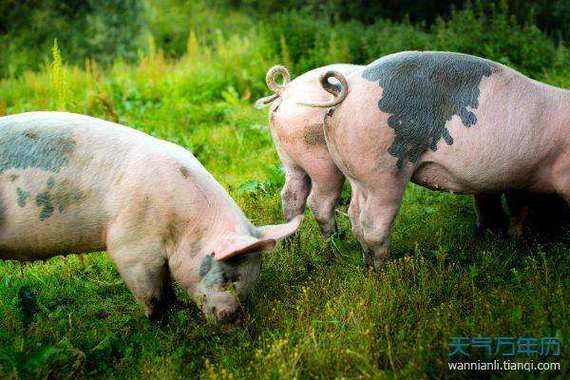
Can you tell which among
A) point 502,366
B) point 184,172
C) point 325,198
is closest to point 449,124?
point 325,198

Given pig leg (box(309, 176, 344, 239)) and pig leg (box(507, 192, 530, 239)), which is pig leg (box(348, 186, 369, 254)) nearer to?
pig leg (box(309, 176, 344, 239))

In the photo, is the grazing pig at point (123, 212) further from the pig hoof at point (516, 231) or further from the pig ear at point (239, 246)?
the pig hoof at point (516, 231)

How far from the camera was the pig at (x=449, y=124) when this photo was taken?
11.9 feet

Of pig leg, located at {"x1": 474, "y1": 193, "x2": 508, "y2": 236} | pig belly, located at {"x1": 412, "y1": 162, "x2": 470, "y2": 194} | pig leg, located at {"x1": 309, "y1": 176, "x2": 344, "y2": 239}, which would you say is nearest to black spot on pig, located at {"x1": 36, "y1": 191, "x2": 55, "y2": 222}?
pig leg, located at {"x1": 309, "y1": 176, "x2": 344, "y2": 239}

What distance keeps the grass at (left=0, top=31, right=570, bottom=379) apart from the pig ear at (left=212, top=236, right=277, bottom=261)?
0.46m

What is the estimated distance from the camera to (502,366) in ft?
9.40

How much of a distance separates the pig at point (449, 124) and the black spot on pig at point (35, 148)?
146 cm

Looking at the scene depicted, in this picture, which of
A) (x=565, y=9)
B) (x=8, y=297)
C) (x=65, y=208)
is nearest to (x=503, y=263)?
(x=65, y=208)

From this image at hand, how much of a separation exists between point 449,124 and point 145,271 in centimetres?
195

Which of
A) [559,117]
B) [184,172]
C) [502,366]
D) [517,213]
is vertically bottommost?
[517,213]

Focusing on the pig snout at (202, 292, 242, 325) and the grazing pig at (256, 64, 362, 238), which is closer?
the pig snout at (202, 292, 242, 325)

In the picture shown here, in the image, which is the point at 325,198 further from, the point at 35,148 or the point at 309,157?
the point at 35,148

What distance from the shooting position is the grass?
3059mm

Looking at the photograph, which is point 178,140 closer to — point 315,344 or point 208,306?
point 208,306
